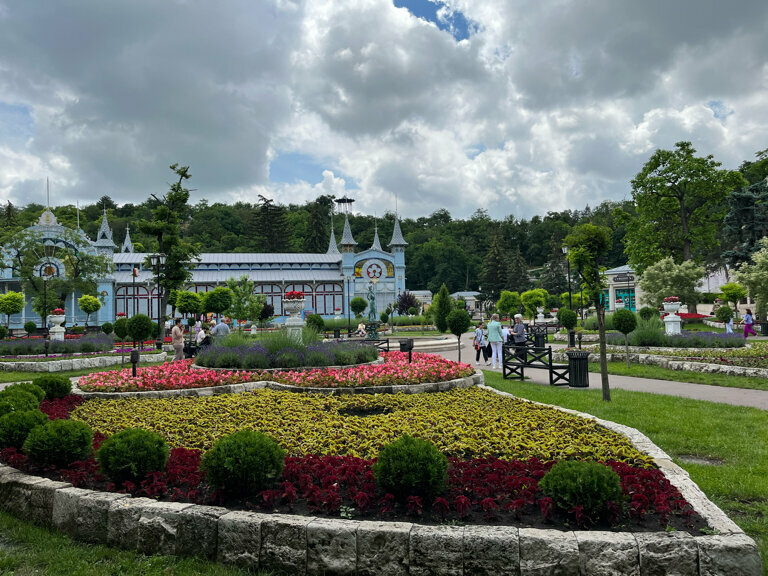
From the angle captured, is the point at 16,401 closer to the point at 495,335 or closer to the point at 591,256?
the point at 591,256

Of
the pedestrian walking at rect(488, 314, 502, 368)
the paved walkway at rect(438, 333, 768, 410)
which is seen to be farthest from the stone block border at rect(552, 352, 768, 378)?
the pedestrian walking at rect(488, 314, 502, 368)

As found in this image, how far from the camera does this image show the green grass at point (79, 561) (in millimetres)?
3900

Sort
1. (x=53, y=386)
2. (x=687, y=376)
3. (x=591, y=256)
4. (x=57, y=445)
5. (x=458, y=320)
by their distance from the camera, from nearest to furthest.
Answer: (x=57, y=445), (x=53, y=386), (x=591, y=256), (x=687, y=376), (x=458, y=320)

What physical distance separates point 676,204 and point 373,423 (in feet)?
135

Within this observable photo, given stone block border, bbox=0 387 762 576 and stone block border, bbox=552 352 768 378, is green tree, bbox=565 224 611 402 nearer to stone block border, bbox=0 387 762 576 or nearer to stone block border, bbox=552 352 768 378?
stone block border, bbox=552 352 768 378

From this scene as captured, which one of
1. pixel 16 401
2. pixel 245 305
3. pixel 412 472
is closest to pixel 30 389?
pixel 16 401

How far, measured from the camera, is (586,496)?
3.99 meters

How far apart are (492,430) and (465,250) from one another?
270ft

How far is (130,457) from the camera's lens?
493 cm

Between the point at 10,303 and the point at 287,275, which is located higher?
the point at 287,275

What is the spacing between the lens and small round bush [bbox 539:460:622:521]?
13.1 ft

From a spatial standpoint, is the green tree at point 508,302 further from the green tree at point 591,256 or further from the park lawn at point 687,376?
the green tree at point 591,256

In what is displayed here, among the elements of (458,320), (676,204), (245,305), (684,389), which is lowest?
(684,389)

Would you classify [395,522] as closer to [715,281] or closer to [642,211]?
[642,211]
